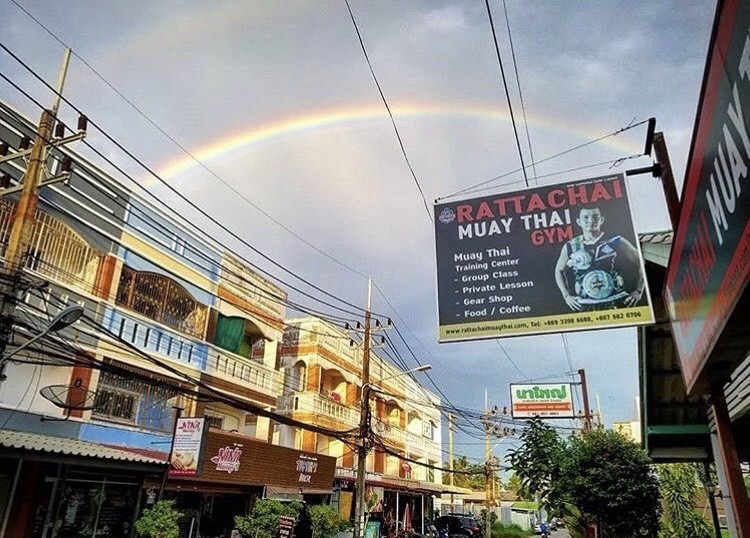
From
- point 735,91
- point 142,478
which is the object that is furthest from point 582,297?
point 142,478

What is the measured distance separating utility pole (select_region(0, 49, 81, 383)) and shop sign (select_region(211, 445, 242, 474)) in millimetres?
7028

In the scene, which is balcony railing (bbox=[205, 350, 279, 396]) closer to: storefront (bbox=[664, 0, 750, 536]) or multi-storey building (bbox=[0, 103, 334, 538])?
multi-storey building (bbox=[0, 103, 334, 538])

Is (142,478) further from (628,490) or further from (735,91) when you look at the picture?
(735,91)

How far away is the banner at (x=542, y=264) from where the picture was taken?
6.46 m

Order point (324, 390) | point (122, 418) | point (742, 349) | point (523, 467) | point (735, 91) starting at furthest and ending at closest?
point (324, 390)
point (523, 467)
point (122, 418)
point (742, 349)
point (735, 91)

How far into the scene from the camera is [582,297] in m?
A: 6.57

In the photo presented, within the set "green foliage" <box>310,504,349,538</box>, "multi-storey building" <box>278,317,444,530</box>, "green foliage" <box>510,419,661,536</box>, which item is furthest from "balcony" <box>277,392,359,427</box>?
"green foliage" <box>510,419,661,536</box>

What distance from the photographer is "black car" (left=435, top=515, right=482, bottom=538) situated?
3064 centimetres

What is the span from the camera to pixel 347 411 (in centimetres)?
2809

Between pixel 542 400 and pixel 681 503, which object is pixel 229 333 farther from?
pixel 542 400

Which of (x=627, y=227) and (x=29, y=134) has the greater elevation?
(x=29, y=134)

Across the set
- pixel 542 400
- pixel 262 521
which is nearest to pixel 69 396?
pixel 262 521

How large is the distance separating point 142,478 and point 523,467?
1253 centimetres

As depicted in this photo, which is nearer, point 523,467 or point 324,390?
point 523,467
